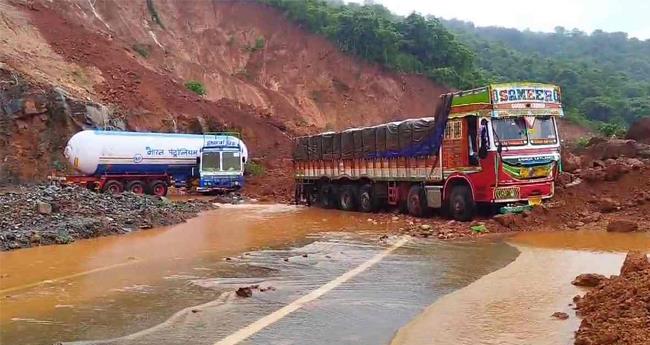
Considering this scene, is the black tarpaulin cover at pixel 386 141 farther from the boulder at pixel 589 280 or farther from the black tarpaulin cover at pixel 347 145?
the boulder at pixel 589 280

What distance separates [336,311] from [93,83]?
35.1 metres

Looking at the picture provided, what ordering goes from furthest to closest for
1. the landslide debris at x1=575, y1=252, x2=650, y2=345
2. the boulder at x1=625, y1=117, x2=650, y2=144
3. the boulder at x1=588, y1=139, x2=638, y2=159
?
the boulder at x1=625, y1=117, x2=650, y2=144 → the boulder at x1=588, y1=139, x2=638, y2=159 → the landslide debris at x1=575, y1=252, x2=650, y2=345

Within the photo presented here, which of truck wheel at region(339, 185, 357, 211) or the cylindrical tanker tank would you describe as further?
the cylindrical tanker tank

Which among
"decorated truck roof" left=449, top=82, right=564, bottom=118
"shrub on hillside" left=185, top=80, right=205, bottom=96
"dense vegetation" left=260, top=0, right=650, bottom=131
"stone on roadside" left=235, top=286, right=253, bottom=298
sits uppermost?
"dense vegetation" left=260, top=0, right=650, bottom=131

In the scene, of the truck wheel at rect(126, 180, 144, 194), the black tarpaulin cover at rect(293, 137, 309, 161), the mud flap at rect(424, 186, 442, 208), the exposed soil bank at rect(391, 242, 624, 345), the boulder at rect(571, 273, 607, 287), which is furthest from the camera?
the truck wheel at rect(126, 180, 144, 194)

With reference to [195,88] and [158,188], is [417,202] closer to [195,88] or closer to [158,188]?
[158,188]

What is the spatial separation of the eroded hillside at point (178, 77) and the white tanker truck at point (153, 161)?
380 cm

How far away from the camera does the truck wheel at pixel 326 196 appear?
75.3 ft

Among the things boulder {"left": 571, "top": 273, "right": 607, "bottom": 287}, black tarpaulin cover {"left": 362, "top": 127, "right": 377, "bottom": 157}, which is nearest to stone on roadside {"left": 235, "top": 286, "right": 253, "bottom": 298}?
boulder {"left": 571, "top": 273, "right": 607, "bottom": 287}

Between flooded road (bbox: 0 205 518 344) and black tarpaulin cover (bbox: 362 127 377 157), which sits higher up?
black tarpaulin cover (bbox: 362 127 377 157)

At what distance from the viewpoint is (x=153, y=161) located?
100ft

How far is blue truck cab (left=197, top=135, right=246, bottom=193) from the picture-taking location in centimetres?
3173

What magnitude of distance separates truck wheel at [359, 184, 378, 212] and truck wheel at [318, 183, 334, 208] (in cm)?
240

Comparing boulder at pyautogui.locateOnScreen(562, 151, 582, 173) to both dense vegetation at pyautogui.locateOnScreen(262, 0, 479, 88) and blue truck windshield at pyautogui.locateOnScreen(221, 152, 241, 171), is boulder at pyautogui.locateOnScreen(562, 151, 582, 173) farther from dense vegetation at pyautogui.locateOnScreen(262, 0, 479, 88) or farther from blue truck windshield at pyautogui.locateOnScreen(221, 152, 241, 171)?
dense vegetation at pyautogui.locateOnScreen(262, 0, 479, 88)
